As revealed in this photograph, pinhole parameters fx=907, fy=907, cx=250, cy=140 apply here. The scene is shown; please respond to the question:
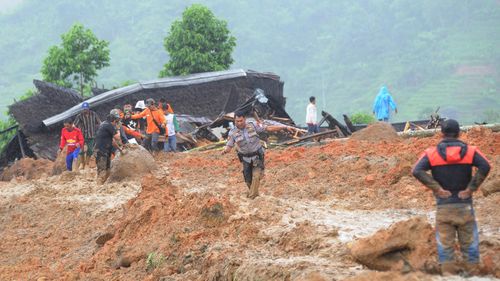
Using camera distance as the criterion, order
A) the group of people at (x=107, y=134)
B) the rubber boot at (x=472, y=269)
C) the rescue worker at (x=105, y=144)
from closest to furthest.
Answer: the rubber boot at (x=472, y=269) → the rescue worker at (x=105, y=144) → the group of people at (x=107, y=134)

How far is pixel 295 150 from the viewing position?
75.1ft

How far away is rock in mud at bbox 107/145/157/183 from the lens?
19.7 m

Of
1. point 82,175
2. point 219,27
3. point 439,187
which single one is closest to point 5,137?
point 219,27

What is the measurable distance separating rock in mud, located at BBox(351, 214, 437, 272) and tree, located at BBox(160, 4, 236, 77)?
37.4 m

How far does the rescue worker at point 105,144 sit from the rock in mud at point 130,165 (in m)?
0.18

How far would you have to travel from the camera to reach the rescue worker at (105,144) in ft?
61.4

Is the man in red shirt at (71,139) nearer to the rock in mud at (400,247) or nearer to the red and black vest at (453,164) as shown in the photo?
the rock in mud at (400,247)

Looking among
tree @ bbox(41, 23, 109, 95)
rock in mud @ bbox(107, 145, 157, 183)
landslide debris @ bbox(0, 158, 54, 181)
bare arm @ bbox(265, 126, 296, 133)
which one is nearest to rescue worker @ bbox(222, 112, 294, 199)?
bare arm @ bbox(265, 126, 296, 133)

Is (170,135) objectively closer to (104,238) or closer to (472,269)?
(104,238)

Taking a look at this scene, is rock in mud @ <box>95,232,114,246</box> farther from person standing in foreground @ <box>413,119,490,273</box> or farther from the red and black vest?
the red and black vest

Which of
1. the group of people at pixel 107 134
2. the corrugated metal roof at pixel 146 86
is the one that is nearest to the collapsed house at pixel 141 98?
the corrugated metal roof at pixel 146 86

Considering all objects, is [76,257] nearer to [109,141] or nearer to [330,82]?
[109,141]

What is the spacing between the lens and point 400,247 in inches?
318

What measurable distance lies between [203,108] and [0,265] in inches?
838
